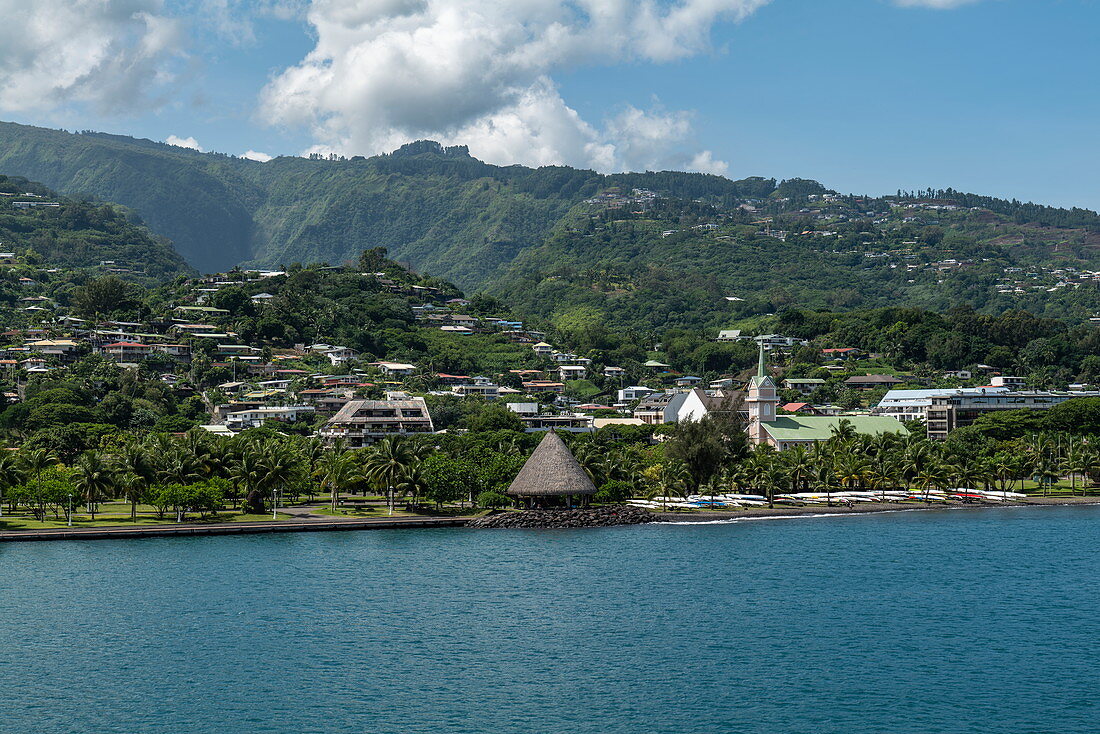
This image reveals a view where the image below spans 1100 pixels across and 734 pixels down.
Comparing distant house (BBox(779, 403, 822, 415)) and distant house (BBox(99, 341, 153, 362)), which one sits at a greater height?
distant house (BBox(99, 341, 153, 362))

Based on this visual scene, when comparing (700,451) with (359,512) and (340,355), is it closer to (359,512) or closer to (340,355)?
(359,512)

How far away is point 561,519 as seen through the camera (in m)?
87.9

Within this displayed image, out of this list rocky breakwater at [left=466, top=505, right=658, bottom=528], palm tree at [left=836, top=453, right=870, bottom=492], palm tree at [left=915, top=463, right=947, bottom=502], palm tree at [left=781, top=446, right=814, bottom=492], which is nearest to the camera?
rocky breakwater at [left=466, top=505, right=658, bottom=528]

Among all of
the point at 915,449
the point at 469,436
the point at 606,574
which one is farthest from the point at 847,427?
the point at 606,574

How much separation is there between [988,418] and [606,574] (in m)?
86.8

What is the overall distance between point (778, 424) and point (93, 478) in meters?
73.6

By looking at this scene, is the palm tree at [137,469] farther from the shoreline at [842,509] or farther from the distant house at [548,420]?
the distant house at [548,420]

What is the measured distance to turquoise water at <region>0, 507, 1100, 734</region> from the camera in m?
40.8

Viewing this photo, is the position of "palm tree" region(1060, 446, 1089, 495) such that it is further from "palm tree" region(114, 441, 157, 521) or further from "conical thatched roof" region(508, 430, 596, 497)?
"palm tree" region(114, 441, 157, 521)

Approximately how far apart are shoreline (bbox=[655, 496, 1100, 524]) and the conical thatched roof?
22.8ft

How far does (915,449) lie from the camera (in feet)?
353

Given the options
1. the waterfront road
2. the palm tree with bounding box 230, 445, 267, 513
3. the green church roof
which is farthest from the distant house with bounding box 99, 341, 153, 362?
the waterfront road

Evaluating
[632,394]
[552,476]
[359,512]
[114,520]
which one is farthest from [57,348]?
[552,476]

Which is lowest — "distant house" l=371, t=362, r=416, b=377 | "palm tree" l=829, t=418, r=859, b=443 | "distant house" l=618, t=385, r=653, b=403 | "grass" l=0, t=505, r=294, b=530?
"grass" l=0, t=505, r=294, b=530
